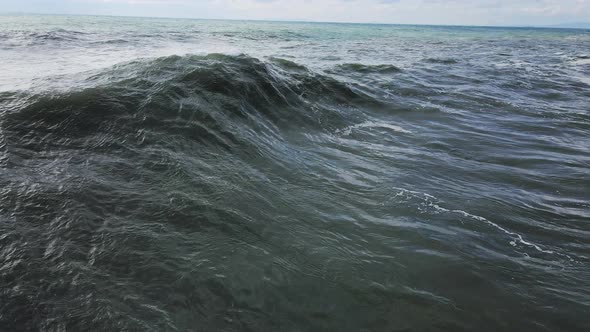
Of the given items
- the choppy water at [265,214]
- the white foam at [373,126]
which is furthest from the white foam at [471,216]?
the white foam at [373,126]

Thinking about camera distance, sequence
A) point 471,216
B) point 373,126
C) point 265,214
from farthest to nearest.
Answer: point 373,126
point 471,216
point 265,214

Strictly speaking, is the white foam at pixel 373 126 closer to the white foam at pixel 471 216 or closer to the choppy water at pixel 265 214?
the choppy water at pixel 265 214

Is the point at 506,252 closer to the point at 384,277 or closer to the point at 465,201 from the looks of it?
the point at 465,201

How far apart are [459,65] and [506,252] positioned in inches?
743

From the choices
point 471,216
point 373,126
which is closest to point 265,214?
point 471,216

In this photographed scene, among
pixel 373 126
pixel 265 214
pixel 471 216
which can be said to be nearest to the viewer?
pixel 265 214

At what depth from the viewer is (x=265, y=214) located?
Answer: 444cm

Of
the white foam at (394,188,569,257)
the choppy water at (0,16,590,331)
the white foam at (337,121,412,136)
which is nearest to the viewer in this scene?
the choppy water at (0,16,590,331)

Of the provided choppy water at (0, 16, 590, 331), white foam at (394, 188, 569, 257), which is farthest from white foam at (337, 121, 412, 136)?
white foam at (394, 188, 569, 257)

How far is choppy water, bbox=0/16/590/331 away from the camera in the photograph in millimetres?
3053

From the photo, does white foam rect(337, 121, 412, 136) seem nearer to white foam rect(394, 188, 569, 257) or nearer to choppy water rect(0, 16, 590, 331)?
choppy water rect(0, 16, 590, 331)

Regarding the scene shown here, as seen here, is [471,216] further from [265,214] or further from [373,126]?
[373,126]

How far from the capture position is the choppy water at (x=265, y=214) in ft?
10.0

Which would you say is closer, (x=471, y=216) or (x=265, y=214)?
(x=265, y=214)
